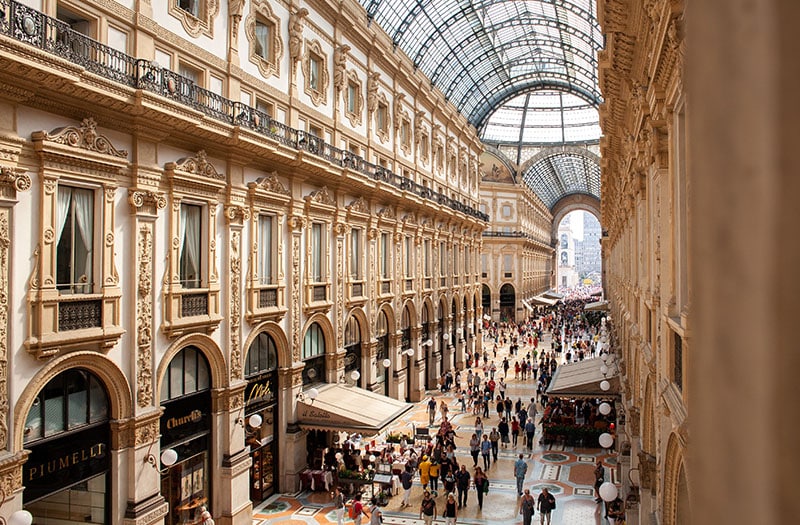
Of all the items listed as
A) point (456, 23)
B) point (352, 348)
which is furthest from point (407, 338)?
point (456, 23)

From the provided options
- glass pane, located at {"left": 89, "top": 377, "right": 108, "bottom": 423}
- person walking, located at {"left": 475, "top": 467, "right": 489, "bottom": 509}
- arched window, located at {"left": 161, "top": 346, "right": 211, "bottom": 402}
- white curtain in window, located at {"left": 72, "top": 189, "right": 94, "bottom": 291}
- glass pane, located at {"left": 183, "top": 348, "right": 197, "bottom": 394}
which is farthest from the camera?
person walking, located at {"left": 475, "top": 467, "right": 489, "bottom": 509}

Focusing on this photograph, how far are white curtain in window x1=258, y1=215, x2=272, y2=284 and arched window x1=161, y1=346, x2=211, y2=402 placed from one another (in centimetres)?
339

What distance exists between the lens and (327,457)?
69.5 ft

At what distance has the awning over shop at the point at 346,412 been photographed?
19.5m

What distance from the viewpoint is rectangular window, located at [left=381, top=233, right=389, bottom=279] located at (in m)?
29.1

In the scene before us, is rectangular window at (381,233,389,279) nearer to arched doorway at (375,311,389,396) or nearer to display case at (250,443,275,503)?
arched doorway at (375,311,389,396)

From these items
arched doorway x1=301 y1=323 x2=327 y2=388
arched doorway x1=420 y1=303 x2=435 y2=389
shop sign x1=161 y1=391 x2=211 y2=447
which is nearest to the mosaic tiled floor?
shop sign x1=161 y1=391 x2=211 y2=447

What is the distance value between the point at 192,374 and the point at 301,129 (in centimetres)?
922

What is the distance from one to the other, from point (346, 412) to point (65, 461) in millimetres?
9129

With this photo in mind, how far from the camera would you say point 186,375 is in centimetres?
1583

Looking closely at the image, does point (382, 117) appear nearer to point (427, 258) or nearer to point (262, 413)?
point (427, 258)

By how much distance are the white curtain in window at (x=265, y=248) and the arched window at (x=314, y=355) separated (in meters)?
3.19

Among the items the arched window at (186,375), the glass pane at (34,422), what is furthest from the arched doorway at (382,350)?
the glass pane at (34,422)

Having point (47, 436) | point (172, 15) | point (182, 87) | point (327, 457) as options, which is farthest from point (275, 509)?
point (172, 15)
